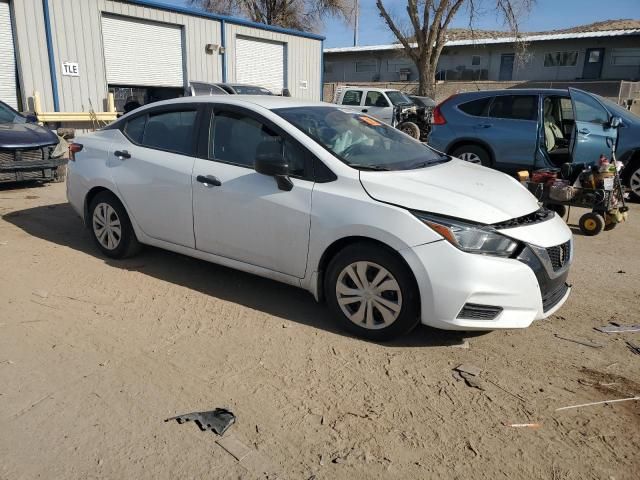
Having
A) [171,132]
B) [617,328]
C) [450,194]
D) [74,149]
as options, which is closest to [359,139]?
[450,194]

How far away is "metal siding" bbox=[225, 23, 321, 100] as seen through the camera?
20.8 m

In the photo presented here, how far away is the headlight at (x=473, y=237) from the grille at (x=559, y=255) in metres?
0.39

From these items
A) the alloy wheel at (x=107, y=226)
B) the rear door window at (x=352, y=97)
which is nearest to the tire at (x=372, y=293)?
the alloy wheel at (x=107, y=226)

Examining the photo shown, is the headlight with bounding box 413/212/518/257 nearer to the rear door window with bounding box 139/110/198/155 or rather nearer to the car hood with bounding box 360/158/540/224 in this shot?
the car hood with bounding box 360/158/540/224

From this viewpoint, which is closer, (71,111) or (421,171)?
(421,171)

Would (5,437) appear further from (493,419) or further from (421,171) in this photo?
(421,171)

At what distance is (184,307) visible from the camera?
4309 mm

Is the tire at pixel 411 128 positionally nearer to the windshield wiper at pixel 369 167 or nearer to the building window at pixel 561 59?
the windshield wiper at pixel 369 167

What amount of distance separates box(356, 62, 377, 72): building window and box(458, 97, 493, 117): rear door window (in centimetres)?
3594

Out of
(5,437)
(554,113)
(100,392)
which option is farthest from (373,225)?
(554,113)

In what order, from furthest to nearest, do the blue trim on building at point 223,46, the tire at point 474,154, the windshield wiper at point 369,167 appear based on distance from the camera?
the blue trim on building at point 223,46 < the tire at point 474,154 < the windshield wiper at point 369,167

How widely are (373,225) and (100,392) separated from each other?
1947mm

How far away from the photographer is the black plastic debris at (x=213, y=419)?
2.78 meters

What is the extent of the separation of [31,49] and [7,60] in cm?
69
